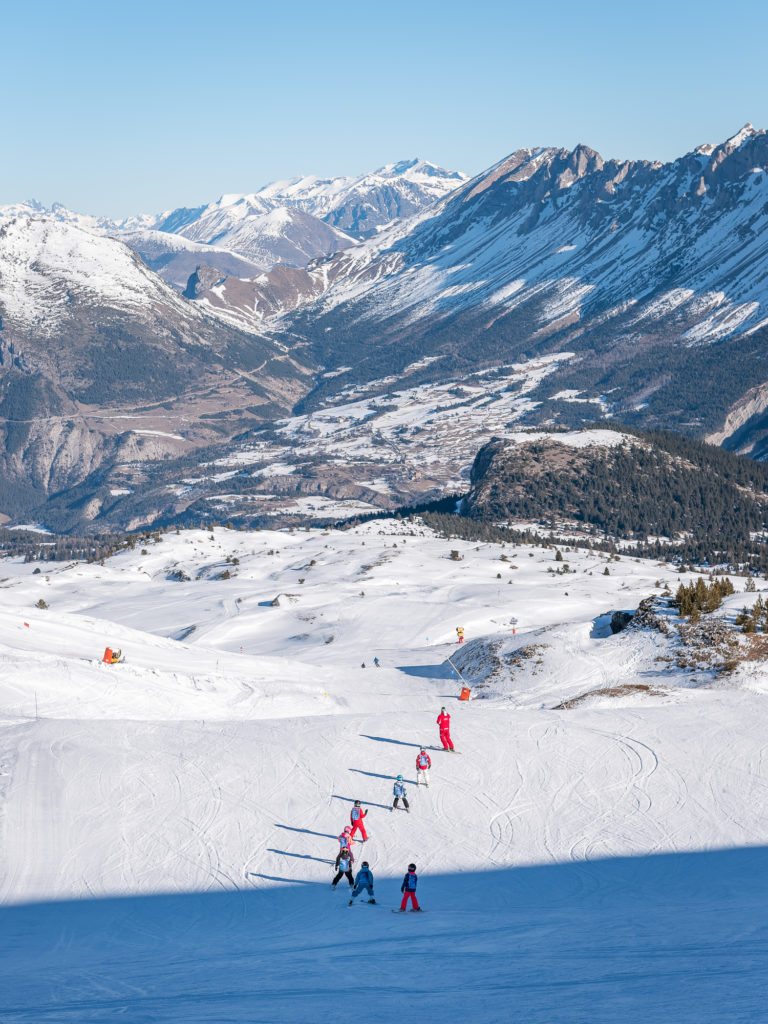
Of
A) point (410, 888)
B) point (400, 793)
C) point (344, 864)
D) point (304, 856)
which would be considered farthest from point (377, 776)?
point (410, 888)

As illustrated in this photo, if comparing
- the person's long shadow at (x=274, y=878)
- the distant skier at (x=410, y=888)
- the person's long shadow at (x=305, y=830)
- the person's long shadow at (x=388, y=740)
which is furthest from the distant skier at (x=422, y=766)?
the distant skier at (x=410, y=888)

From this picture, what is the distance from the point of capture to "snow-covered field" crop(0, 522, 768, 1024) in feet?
81.9

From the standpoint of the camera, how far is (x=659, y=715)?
48625mm

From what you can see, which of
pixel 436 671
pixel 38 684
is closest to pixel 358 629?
pixel 436 671

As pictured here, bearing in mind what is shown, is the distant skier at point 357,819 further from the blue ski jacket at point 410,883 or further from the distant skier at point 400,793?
the blue ski jacket at point 410,883

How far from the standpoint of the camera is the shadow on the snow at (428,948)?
76.9 feet

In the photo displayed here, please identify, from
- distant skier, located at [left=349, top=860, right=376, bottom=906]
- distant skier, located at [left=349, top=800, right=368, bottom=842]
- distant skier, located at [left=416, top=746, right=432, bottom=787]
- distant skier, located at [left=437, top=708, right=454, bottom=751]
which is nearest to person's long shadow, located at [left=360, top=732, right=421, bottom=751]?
distant skier, located at [left=437, top=708, right=454, bottom=751]

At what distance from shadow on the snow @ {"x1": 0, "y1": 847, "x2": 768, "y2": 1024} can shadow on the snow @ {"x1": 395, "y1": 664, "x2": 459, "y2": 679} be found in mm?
33395

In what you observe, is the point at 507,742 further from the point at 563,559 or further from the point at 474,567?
the point at 563,559

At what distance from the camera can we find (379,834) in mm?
36438

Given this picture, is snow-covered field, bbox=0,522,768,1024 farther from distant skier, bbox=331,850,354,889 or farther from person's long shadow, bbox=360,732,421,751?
distant skier, bbox=331,850,354,889

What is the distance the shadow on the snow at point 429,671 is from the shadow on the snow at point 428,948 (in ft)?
110

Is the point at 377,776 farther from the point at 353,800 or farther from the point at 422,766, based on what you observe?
the point at 353,800

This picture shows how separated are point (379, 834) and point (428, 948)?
29.1 feet
